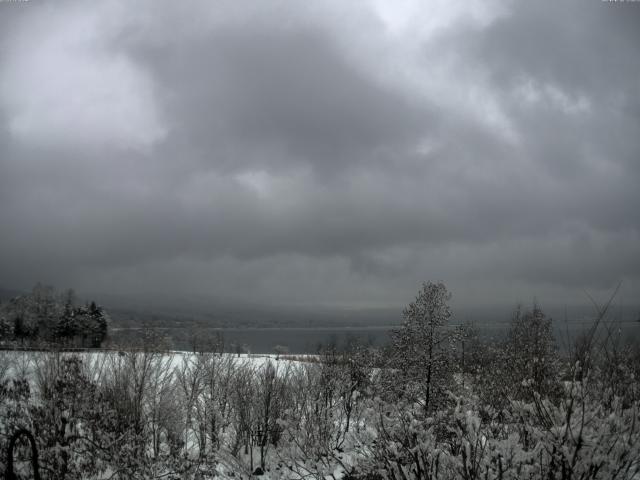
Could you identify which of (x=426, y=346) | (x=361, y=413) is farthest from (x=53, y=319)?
(x=361, y=413)

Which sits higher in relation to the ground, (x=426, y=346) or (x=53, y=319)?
(x=426, y=346)

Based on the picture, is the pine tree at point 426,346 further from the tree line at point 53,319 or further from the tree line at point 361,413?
the tree line at point 53,319

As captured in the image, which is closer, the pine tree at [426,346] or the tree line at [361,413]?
the tree line at [361,413]

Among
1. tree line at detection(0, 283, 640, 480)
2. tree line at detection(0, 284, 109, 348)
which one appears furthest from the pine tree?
tree line at detection(0, 284, 109, 348)

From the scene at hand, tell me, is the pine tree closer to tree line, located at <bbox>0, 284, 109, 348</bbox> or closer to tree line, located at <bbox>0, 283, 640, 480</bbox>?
tree line, located at <bbox>0, 283, 640, 480</bbox>

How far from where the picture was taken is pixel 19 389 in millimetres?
15148

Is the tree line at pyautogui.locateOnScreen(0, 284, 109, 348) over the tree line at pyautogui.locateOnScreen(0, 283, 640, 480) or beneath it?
beneath

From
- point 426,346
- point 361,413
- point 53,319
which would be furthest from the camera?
point 53,319

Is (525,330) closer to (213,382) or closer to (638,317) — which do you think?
(213,382)

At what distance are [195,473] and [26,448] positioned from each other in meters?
5.36

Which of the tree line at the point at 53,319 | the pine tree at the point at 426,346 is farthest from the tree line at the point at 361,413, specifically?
the tree line at the point at 53,319

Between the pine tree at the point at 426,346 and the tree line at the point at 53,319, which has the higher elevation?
the pine tree at the point at 426,346

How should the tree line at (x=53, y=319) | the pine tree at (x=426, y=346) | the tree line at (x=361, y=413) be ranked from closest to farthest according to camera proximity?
the tree line at (x=361, y=413) → the pine tree at (x=426, y=346) → the tree line at (x=53, y=319)

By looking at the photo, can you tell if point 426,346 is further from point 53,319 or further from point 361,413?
point 53,319
